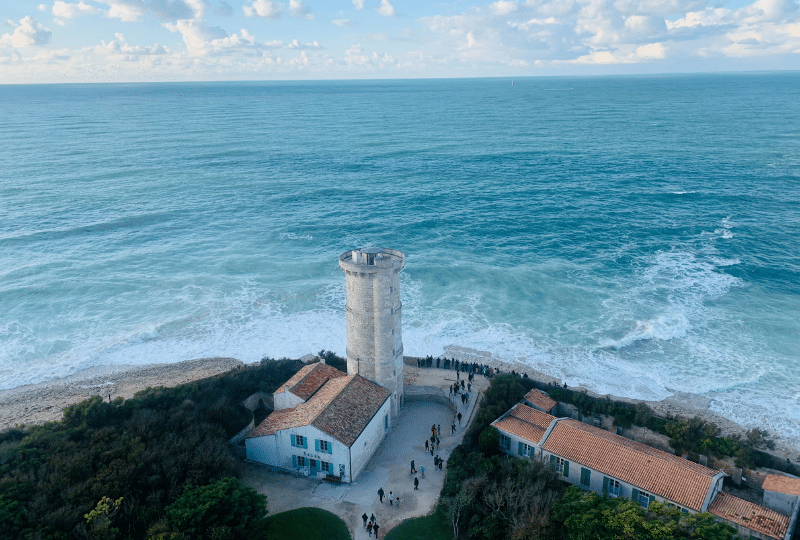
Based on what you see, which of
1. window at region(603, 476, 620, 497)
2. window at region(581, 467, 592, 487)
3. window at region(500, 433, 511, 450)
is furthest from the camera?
window at region(500, 433, 511, 450)

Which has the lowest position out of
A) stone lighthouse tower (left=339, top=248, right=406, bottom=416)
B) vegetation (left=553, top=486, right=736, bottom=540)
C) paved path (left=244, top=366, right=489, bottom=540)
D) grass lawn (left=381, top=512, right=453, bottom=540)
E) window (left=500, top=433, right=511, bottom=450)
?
paved path (left=244, top=366, right=489, bottom=540)

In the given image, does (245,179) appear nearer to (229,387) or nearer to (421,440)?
(229,387)

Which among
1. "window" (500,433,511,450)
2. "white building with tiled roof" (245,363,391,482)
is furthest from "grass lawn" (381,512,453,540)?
"window" (500,433,511,450)

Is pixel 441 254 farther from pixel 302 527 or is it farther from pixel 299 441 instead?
pixel 302 527

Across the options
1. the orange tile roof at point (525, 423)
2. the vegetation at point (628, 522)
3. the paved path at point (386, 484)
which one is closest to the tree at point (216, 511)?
the paved path at point (386, 484)

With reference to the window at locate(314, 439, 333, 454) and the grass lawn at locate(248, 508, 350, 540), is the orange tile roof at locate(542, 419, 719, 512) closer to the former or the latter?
the window at locate(314, 439, 333, 454)

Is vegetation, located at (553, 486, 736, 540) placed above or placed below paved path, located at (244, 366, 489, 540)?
above

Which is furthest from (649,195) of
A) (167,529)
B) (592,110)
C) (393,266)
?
(592,110)
